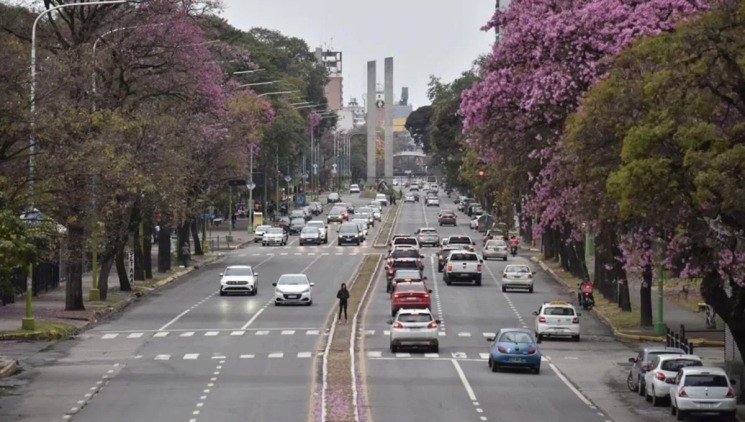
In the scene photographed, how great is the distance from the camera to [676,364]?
36.4m

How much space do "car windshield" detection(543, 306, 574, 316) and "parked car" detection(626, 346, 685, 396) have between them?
1117 centimetres

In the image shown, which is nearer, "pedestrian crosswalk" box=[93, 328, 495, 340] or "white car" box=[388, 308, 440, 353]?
"white car" box=[388, 308, 440, 353]

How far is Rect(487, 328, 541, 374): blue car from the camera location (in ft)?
139

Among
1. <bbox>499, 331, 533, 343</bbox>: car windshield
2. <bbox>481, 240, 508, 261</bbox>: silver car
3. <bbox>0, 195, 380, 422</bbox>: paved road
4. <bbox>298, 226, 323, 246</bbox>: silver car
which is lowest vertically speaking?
<bbox>0, 195, 380, 422</bbox>: paved road

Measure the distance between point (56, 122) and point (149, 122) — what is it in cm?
1909

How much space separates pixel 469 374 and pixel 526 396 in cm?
463

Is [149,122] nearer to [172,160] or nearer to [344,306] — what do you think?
[172,160]

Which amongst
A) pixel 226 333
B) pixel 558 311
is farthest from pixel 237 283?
pixel 558 311

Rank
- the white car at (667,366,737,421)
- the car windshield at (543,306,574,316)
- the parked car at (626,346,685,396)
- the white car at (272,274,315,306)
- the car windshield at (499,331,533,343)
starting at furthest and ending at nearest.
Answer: the white car at (272,274,315,306) < the car windshield at (543,306,574,316) < the car windshield at (499,331,533,343) < the parked car at (626,346,685,396) < the white car at (667,366,737,421)

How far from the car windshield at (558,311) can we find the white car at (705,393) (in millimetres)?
17559

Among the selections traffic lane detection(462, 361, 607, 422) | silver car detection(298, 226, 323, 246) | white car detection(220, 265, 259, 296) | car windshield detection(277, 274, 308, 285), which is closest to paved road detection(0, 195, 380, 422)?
white car detection(220, 265, 259, 296)

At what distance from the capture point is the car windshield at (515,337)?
4275 cm

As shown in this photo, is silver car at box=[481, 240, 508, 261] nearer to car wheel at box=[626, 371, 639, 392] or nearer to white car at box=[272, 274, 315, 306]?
white car at box=[272, 274, 315, 306]

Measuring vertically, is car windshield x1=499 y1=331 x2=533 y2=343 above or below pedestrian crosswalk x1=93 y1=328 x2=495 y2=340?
above
